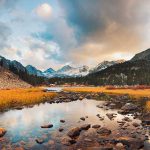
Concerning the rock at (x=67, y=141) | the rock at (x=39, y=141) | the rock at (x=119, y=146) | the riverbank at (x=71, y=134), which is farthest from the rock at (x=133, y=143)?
the rock at (x=39, y=141)

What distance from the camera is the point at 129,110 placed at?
2137 inches

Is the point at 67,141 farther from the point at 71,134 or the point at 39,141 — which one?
the point at 39,141

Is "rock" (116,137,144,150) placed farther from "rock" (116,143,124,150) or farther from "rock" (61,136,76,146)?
"rock" (61,136,76,146)

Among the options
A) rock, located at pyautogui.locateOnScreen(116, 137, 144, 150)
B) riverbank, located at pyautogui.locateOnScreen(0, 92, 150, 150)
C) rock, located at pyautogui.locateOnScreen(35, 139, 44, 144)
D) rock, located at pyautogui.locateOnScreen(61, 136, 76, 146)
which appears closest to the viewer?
rock, located at pyautogui.locateOnScreen(116, 137, 144, 150)

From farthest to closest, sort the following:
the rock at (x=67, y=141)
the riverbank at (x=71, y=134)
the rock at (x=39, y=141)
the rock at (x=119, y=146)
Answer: the rock at (x=39, y=141) → the rock at (x=67, y=141) → the riverbank at (x=71, y=134) → the rock at (x=119, y=146)

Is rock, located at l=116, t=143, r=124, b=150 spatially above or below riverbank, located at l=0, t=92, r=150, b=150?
below

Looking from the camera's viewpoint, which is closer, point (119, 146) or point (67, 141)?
point (119, 146)

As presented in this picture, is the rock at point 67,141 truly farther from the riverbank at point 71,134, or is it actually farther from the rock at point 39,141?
the rock at point 39,141

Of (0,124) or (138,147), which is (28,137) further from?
(138,147)

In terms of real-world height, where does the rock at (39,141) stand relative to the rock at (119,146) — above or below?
above

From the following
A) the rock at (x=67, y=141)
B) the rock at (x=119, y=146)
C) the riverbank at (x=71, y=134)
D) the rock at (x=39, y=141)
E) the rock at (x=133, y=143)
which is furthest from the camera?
the rock at (x=39, y=141)

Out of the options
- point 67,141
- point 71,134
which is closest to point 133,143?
point 67,141

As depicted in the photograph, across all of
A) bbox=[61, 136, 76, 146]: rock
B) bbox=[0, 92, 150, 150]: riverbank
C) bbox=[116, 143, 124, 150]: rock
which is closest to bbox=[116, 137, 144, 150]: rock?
bbox=[0, 92, 150, 150]: riverbank

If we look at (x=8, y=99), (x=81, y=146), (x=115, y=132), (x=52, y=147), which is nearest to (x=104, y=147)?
(x=81, y=146)
